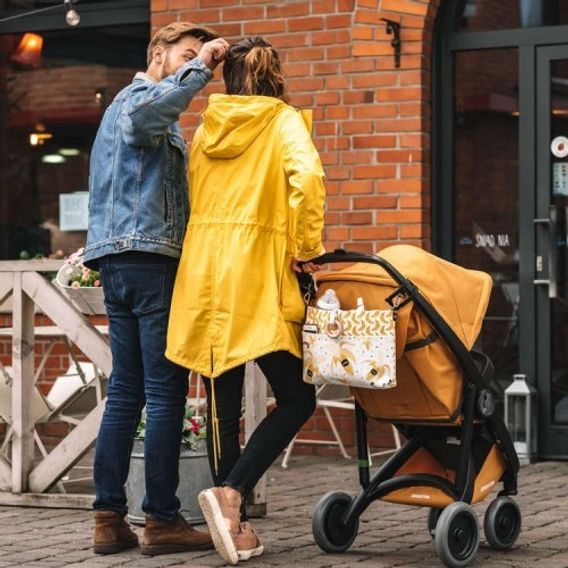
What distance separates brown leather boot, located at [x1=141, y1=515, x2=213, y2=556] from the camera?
5609 millimetres

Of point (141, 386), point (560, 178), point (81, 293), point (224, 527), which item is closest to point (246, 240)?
point (141, 386)

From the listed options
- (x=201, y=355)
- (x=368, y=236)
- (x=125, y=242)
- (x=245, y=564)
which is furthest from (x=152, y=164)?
(x=368, y=236)

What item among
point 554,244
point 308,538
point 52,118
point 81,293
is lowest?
point 308,538

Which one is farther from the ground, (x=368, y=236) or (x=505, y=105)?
(x=505, y=105)

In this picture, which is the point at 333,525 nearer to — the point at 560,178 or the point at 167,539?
the point at 167,539

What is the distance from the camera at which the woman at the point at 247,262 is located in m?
5.33

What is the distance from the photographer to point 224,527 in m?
5.30

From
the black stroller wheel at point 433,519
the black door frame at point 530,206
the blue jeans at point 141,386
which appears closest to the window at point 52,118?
the black door frame at point 530,206

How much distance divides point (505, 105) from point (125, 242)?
3590 mm

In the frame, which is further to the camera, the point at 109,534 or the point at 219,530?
the point at 109,534

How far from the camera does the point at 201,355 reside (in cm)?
542

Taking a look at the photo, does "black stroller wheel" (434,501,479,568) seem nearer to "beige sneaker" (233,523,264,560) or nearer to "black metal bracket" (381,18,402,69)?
"beige sneaker" (233,523,264,560)

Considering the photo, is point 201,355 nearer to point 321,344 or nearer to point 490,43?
point 321,344

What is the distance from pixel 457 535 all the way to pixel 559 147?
143 inches
